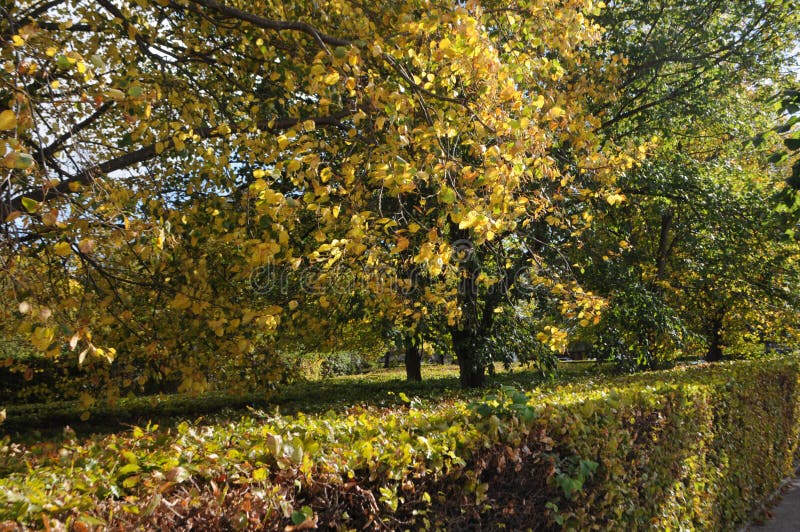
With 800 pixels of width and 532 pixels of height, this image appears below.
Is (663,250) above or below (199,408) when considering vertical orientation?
above

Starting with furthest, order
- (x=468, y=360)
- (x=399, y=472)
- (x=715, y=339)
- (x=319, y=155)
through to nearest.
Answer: (x=715, y=339) → (x=468, y=360) → (x=319, y=155) → (x=399, y=472)

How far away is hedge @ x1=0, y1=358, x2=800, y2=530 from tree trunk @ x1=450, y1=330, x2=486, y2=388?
5.42m

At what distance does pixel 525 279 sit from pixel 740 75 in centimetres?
539

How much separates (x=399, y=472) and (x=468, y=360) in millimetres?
8628

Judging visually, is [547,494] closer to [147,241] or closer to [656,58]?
[147,241]

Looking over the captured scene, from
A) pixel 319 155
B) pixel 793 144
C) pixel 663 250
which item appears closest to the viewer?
pixel 319 155

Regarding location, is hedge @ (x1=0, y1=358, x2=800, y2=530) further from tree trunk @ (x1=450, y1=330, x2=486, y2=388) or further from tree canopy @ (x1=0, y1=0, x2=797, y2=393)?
tree trunk @ (x1=450, y1=330, x2=486, y2=388)

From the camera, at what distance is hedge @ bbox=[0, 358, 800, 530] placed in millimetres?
1839

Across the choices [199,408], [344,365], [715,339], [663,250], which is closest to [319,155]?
[199,408]

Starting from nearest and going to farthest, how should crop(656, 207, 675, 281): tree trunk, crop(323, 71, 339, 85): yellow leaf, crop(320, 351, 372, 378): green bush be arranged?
crop(323, 71, 339, 85): yellow leaf < crop(656, 207, 675, 281): tree trunk < crop(320, 351, 372, 378): green bush

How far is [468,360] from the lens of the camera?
10.8m

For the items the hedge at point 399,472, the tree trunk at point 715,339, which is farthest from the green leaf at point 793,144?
the tree trunk at point 715,339

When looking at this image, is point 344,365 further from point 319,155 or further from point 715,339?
point 319,155

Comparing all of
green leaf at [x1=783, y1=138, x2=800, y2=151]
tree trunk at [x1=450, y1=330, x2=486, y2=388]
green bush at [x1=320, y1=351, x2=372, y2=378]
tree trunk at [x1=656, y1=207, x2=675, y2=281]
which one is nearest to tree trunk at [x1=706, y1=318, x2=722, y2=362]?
tree trunk at [x1=656, y1=207, x2=675, y2=281]
